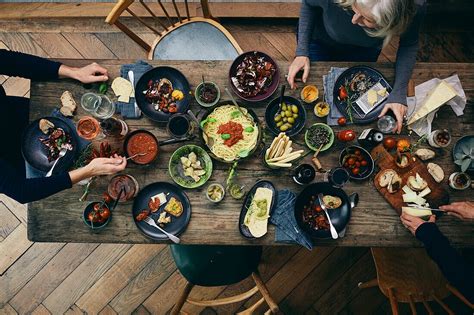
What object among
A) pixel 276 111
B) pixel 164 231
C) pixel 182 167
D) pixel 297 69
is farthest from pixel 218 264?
pixel 297 69

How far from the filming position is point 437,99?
6.45 feet

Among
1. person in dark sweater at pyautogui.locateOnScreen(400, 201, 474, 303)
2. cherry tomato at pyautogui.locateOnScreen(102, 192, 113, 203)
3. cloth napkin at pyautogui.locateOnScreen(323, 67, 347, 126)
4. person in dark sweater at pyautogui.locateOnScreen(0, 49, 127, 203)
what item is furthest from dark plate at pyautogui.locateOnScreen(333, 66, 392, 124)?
cherry tomato at pyautogui.locateOnScreen(102, 192, 113, 203)

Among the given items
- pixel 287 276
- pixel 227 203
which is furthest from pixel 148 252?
pixel 227 203

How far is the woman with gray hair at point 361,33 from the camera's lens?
1765 mm

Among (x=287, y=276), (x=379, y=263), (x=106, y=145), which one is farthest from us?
(x=287, y=276)

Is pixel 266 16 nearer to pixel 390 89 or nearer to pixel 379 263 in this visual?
pixel 390 89

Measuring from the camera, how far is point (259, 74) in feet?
6.73

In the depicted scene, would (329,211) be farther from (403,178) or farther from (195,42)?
(195,42)

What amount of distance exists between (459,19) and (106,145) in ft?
9.26

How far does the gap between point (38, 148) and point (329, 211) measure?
4.80 feet

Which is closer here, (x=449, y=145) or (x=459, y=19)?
(x=449, y=145)

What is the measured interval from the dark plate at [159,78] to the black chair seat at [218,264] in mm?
828

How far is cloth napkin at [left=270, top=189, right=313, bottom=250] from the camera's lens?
192 cm

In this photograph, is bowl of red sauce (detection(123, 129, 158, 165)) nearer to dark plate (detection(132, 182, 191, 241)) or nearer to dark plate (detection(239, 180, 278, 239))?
dark plate (detection(132, 182, 191, 241))
